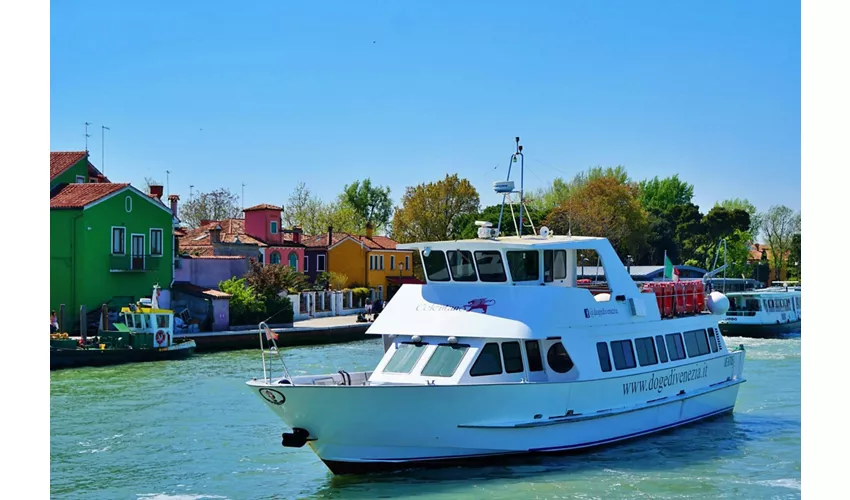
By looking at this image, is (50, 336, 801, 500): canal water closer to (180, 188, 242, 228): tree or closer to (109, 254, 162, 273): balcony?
→ (109, 254, 162, 273): balcony

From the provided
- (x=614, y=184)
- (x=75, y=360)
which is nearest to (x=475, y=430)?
(x=75, y=360)

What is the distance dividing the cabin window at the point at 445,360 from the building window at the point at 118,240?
24673mm

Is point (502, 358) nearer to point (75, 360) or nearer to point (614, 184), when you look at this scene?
point (75, 360)

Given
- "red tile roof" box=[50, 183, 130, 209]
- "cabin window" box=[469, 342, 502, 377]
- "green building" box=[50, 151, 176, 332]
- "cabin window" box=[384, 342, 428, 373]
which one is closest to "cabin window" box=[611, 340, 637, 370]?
"cabin window" box=[469, 342, 502, 377]

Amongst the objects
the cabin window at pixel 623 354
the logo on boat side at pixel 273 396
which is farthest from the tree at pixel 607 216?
the logo on boat side at pixel 273 396

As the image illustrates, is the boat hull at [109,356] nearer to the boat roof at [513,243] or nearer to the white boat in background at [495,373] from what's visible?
the white boat in background at [495,373]

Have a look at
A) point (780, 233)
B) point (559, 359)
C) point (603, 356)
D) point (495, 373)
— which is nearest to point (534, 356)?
point (559, 359)

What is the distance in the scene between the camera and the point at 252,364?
29.3 m

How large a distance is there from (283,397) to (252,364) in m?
16.2

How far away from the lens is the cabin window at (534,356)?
48.6 feet

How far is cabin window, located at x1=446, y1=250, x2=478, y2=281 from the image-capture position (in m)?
15.6

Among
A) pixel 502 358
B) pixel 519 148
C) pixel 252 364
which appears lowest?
pixel 252 364

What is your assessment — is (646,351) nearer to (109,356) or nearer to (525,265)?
(525,265)
